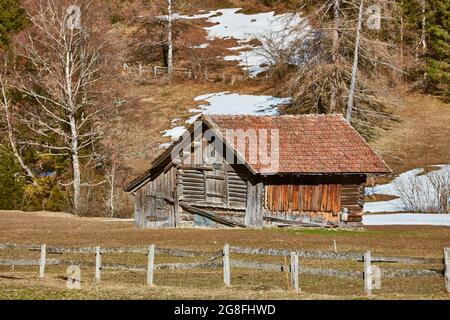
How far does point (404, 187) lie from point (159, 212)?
1940cm

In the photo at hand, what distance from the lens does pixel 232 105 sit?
79.4 metres

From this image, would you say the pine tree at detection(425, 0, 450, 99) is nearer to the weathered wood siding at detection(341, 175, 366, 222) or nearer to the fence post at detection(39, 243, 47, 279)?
the weathered wood siding at detection(341, 175, 366, 222)

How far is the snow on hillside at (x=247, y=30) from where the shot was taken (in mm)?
94438

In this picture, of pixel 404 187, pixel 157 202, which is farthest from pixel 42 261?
pixel 404 187

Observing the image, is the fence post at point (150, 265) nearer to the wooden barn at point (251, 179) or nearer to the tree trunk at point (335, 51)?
the wooden barn at point (251, 179)

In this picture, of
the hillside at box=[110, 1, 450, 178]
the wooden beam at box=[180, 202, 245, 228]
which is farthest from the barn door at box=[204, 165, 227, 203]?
the hillside at box=[110, 1, 450, 178]

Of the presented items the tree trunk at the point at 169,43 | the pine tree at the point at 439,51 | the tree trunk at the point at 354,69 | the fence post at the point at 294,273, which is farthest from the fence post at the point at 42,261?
the tree trunk at the point at 169,43

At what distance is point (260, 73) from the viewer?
9000 centimetres

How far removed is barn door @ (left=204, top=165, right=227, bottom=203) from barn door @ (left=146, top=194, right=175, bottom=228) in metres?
2.51

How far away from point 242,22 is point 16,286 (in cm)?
8847

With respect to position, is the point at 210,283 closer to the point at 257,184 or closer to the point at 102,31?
the point at 257,184

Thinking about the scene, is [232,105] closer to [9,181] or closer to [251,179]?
[9,181]

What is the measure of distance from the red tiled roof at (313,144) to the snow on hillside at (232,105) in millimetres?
26315
